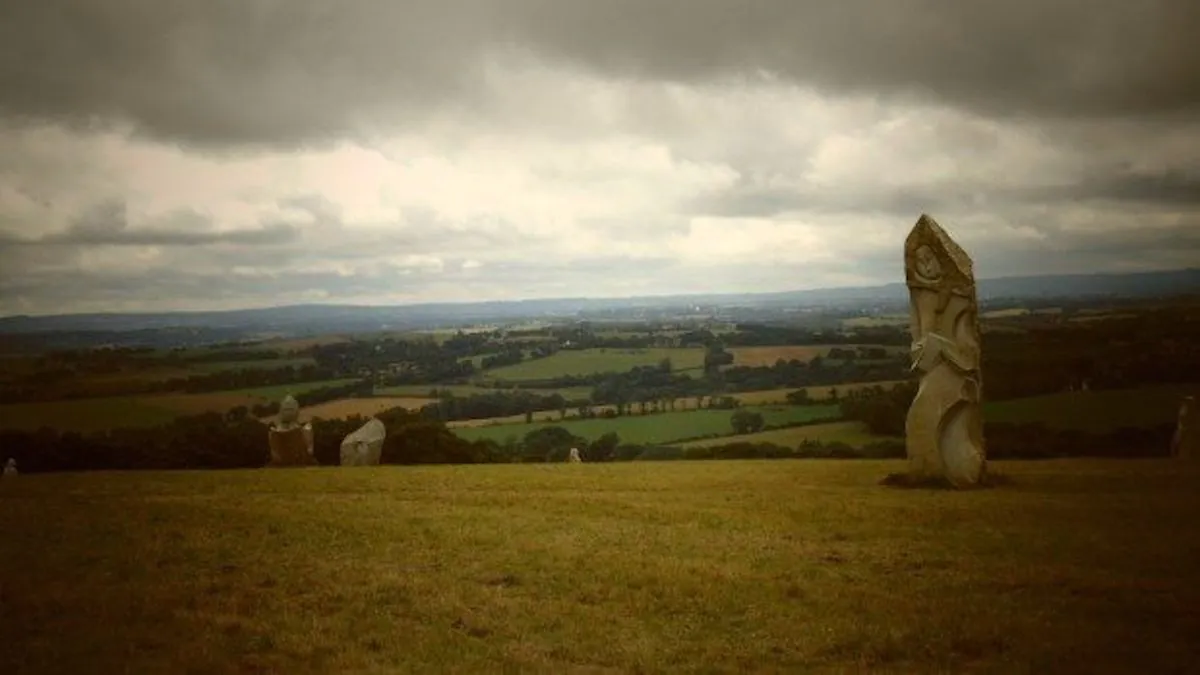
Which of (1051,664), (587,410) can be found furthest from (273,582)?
(587,410)

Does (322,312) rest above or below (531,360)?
above

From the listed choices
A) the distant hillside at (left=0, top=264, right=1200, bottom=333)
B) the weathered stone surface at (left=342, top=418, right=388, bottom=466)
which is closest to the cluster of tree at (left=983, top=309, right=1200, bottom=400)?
the distant hillside at (left=0, top=264, right=1200, bottom=333)

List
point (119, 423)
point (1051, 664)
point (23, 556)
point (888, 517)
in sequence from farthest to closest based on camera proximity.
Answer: point (119, 423) < point (888, 517) < point (23, 556) < point (1051, 664)

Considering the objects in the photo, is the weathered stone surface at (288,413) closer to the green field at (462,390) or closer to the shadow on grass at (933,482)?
the green field at (462,390)

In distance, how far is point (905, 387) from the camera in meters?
21.7

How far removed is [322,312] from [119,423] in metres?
4.74

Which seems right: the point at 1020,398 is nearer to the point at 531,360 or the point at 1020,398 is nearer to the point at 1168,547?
the point at 1168,547

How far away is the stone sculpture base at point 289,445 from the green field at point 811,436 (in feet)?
32.7

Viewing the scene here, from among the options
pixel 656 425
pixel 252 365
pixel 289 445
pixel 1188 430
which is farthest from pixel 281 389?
pixel 1188 430

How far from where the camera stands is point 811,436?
22328mm

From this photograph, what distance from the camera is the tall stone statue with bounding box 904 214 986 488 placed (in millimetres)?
14039

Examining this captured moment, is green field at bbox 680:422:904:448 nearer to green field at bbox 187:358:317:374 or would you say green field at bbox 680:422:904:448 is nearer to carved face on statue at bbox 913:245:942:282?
carved face on statue at bbox 913:245:942:282

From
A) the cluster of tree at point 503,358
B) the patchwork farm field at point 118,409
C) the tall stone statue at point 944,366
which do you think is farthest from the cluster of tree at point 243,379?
the tall stone statue at point 944,366

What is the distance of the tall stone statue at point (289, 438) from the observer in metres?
19.8
